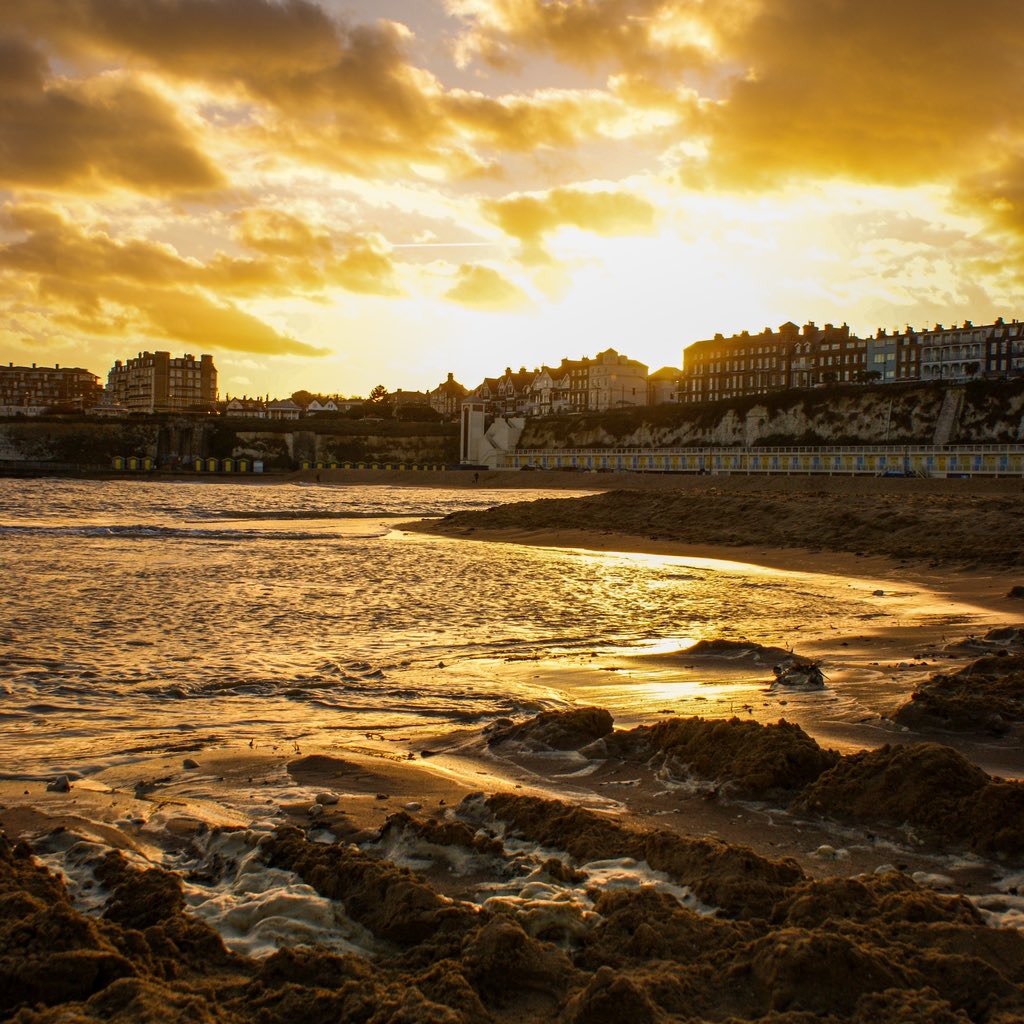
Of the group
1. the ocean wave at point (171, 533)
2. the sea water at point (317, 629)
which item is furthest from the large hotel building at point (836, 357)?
the sea water at point (317, 629)

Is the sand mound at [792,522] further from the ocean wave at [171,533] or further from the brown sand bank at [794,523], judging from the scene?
the ocean wave at [171,533]

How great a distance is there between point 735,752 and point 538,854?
5.97ft

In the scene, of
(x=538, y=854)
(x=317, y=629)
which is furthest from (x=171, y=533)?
(x=538, y=854)

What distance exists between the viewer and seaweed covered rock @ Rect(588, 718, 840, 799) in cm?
557

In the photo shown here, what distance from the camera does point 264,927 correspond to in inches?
153

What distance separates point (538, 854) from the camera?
4.70 m

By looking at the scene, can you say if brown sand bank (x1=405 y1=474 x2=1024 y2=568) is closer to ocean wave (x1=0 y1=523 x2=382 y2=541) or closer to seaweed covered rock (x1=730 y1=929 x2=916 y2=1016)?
ocean wave (x1=0 y1=523 x2=382 y2=541)

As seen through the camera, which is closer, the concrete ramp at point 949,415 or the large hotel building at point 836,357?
the concrete ramp at point 949,415

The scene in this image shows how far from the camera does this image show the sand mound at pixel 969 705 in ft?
22.3

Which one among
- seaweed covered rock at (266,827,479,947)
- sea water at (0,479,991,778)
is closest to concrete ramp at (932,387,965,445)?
sea water at (0,479,991,778)

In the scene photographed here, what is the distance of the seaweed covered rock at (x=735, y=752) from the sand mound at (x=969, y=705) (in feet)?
4.67

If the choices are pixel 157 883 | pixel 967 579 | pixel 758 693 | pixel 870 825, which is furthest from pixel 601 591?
pixel 157 883

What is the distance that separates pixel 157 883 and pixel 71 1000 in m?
1.01

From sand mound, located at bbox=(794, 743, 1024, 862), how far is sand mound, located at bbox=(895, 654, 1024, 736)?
5.23 feet
